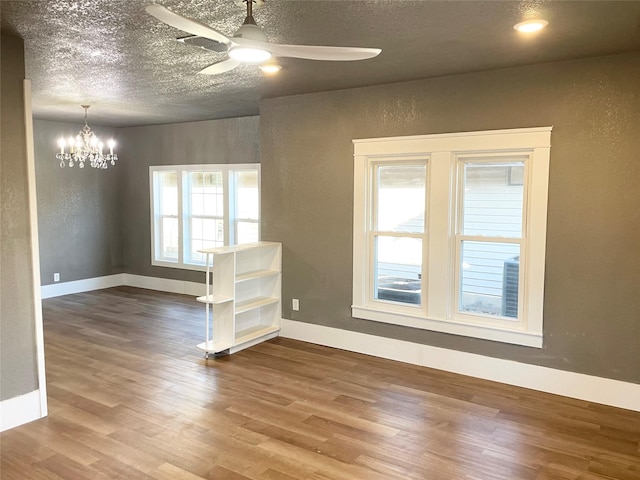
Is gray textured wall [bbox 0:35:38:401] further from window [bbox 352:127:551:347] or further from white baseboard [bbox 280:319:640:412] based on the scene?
window [bbox 352:127:551:347]

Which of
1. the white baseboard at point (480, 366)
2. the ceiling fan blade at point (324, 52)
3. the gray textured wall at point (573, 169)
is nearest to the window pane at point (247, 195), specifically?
the white baseboard at point (480, 366)

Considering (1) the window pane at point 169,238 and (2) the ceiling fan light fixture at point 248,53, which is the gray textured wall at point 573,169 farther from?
(1) the window pane at point 169,238

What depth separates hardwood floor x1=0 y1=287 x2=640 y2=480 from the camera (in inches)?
111

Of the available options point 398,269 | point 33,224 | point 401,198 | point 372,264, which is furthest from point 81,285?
point 401,198

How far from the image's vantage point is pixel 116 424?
3.36 metres

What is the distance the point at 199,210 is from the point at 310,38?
4.89 meters

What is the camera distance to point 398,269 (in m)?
4.74

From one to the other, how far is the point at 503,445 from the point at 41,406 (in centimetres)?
315

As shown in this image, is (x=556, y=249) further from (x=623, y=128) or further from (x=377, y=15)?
(x=377, y=15)

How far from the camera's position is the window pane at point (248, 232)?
698cm

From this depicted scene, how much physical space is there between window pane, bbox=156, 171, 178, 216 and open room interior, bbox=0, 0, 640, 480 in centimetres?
196

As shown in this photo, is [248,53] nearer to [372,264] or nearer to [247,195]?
[372,264]

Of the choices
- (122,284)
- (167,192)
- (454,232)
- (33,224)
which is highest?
(167,192)

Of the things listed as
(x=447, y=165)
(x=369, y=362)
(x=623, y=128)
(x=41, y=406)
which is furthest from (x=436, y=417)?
(x=41, y=406)
